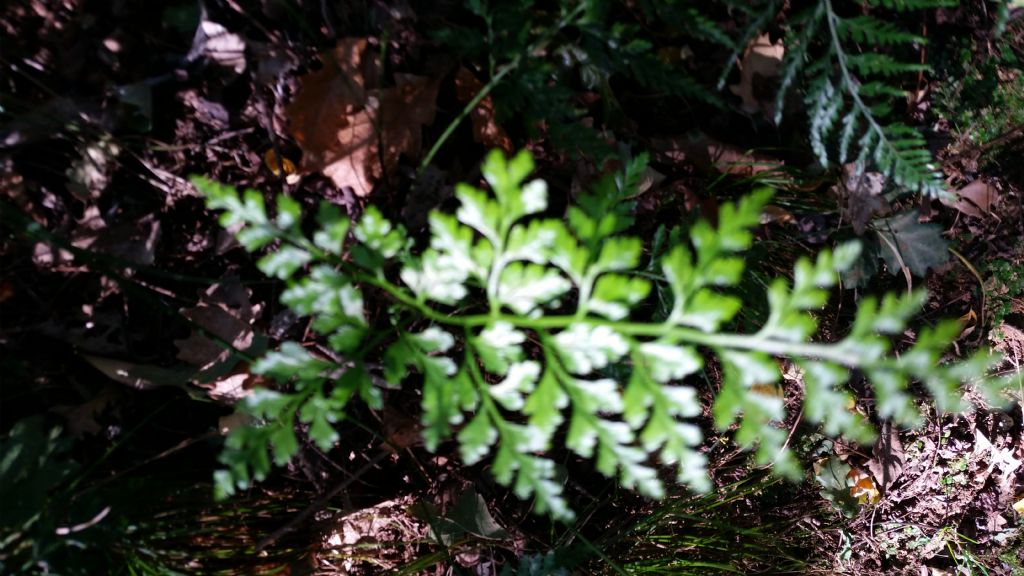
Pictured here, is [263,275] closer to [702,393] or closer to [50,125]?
[50,125]

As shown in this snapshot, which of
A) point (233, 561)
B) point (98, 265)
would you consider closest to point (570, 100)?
point (98, 265)

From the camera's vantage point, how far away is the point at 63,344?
1870 mm

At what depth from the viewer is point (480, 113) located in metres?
1.96

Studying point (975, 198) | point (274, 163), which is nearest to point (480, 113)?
point (274, 163)

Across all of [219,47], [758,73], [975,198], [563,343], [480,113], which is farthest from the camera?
[975,198]

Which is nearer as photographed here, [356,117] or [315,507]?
[356,117]

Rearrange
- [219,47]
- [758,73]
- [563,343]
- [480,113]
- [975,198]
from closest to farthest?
[563,343], [219,47], [480,113], [758,73], [975,198]

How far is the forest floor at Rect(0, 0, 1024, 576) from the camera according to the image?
1.80 m

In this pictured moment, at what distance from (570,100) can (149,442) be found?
1.63m

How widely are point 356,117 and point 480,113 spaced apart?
1.18 ft

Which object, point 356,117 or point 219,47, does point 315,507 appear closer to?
point 356,117

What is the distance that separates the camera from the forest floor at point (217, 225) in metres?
1.80

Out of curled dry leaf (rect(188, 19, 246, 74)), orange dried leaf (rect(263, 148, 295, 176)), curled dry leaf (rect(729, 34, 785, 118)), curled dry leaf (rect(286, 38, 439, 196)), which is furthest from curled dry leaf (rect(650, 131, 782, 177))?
curled dry leaf (rect(188, 19, 246, 74))

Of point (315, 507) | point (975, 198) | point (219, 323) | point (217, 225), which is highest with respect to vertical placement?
point (975, 198)
